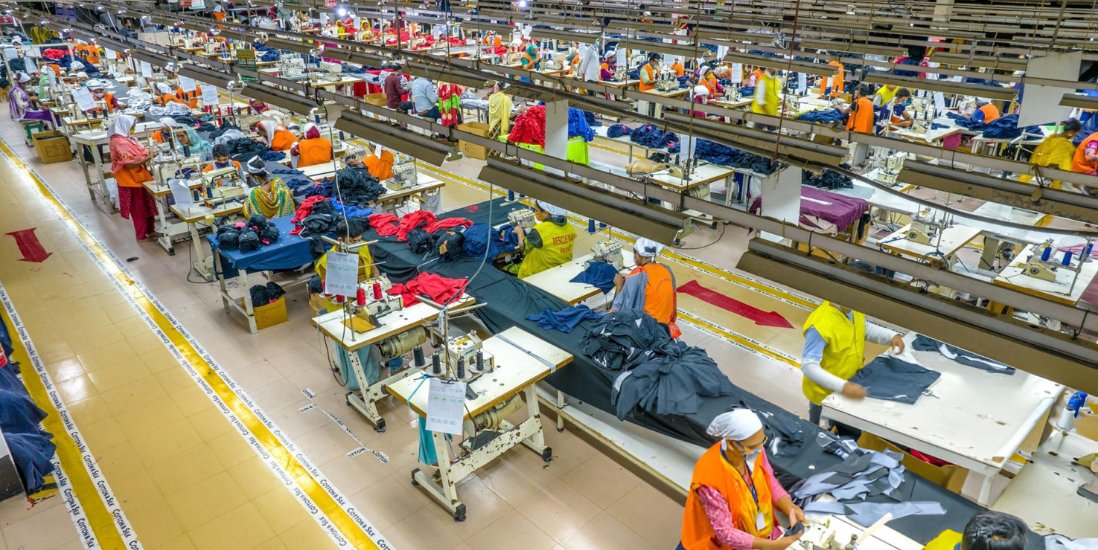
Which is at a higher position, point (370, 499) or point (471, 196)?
point (471, 196)

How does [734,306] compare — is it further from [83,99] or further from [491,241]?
[83,99]

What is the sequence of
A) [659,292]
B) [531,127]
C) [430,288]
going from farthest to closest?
[531,127], [430,288], [659,292]

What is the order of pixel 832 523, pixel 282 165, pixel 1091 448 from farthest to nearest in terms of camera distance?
1. pixel 282 165
2. pixel 1091 448
3. pixel 832 523

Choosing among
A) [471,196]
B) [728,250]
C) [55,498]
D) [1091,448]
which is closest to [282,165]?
[471,196]

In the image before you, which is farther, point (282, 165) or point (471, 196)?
point (471, 196)

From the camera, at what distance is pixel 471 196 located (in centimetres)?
1157

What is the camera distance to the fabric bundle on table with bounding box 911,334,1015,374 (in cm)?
484

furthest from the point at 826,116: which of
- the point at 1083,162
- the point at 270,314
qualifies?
the point at 270,314

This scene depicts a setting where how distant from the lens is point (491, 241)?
7.57m

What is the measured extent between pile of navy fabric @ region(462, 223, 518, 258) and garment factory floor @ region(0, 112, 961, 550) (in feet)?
6.13

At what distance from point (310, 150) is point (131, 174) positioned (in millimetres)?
2378

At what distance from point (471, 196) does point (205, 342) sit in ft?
17.0

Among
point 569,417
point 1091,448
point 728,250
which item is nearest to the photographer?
point 1091,448

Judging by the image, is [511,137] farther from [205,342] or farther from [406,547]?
[406,547]
